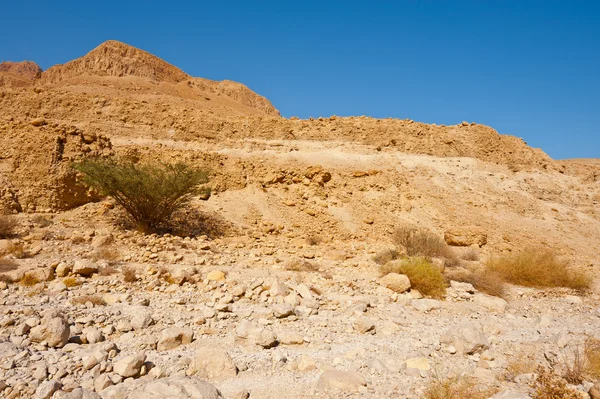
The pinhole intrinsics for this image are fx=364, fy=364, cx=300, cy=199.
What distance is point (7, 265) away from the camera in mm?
5715

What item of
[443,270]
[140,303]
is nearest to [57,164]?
[140,303]

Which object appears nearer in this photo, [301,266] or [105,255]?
[105,255]

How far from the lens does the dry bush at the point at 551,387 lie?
9.82 ft

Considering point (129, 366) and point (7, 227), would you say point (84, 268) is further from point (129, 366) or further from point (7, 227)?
point (7, 227)

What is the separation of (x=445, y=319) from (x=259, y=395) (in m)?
3.27

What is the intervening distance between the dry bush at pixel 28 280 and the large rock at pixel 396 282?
5403mm

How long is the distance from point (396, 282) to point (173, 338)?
3805 millimetres

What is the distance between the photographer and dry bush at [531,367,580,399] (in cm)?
299

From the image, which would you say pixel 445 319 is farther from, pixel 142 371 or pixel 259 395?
pixel 142 371

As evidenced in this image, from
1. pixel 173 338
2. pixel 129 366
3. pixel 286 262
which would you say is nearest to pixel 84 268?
pixel 173 338

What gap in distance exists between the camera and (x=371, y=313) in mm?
5301

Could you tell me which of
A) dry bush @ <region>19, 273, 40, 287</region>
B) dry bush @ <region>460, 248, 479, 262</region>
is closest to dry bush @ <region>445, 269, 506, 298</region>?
dry bush @ <region>460, 248, 479, 262</region>

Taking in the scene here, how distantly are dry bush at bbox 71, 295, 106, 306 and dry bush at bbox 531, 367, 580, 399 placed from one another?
497 cm

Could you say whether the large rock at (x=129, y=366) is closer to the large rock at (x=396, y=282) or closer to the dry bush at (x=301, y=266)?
the dry bush at (x=301, y=266)
